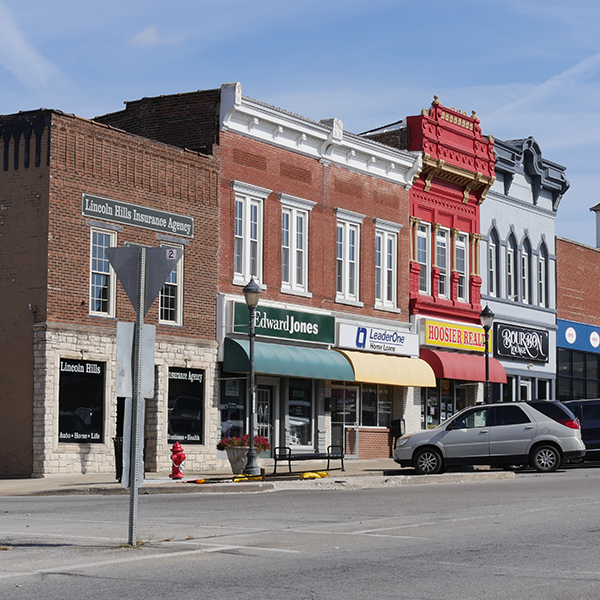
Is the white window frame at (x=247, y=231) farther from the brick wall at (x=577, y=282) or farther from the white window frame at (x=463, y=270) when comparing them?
the brick wall at (x=577, y=282)

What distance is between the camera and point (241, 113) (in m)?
29.5

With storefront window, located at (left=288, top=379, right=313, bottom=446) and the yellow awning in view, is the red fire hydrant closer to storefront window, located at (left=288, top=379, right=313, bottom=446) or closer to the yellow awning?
storefront window, located at (left=288, top=379, right=313, bottom=446)

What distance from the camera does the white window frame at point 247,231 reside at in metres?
29.6

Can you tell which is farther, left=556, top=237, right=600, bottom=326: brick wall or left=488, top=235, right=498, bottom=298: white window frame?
left=556, top=237, right=600, bottom=326: brick wall

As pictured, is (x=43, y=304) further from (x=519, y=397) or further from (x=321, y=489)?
(x=519, y=397)

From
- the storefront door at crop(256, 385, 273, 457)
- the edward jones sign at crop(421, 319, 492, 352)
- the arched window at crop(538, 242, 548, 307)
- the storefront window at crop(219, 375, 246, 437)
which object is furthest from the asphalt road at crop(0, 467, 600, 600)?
the arched window at crop(538, 242, 548, 307)

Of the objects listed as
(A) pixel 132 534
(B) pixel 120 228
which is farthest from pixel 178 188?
(A) pixel 132 534

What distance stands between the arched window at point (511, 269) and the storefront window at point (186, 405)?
17.6 m

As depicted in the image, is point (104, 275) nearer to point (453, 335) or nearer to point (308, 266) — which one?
point (308, 266)

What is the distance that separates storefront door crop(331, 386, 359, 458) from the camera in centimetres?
3259

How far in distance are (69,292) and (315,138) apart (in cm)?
1067

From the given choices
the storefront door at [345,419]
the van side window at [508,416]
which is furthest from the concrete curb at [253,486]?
the storefront door at [345,419]

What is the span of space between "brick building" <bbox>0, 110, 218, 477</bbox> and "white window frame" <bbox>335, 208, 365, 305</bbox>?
7676 mm

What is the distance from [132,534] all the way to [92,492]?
32.2ft
